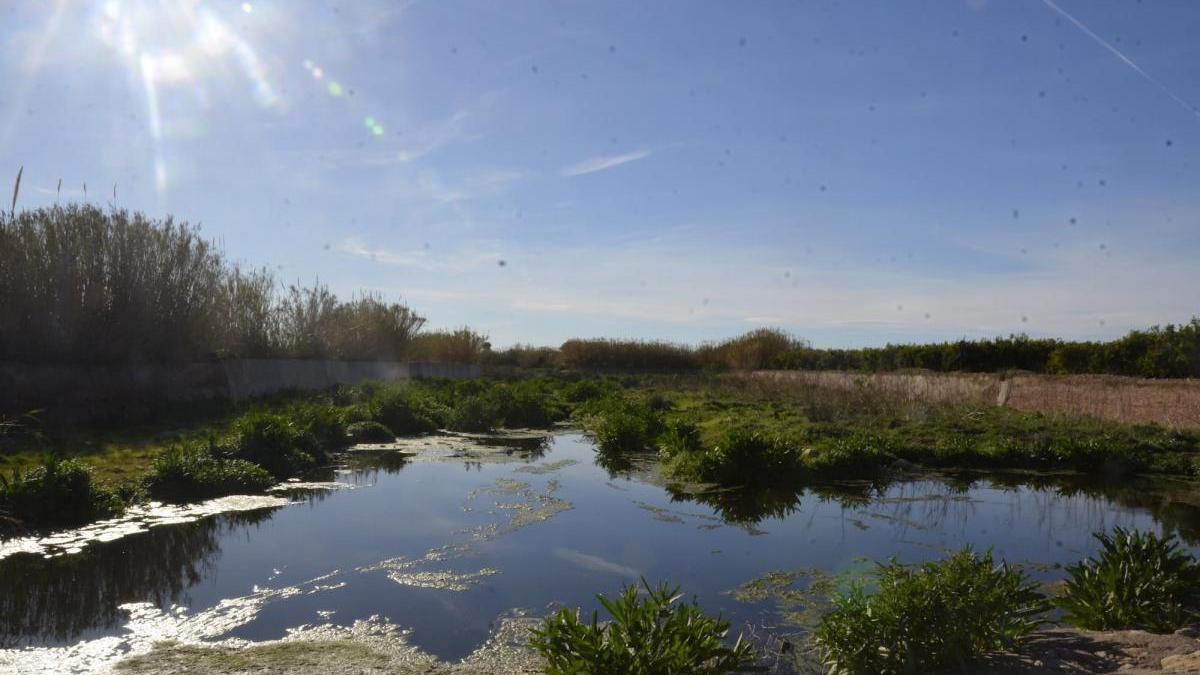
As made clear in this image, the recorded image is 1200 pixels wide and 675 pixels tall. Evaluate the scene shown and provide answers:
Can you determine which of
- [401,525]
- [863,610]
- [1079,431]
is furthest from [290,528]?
[1079,431]

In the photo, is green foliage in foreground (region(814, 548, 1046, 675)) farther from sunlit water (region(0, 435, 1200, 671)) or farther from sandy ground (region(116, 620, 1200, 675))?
sunlit water (region(0, 435, 1200, 671))

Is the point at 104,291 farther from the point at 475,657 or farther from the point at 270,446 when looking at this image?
the point at 475,657

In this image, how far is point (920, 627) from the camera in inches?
205

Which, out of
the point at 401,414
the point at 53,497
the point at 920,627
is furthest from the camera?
the point at 401,414

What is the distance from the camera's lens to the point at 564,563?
8961 mm

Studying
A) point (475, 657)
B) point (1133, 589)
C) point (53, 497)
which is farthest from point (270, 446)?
point (1133, 589)

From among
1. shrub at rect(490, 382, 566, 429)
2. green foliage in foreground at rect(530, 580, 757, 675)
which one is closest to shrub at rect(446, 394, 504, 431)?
shrub at rect(490, 382, 566, 429)

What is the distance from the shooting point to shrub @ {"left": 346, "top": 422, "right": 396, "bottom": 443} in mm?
19844

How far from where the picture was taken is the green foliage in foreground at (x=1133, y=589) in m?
6.16

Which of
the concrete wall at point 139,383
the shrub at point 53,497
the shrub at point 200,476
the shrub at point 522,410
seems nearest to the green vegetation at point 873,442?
the shrub at point 522,410

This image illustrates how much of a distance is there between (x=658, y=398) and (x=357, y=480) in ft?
49.0

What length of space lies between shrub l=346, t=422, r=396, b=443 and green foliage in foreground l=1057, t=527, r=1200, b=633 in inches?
638

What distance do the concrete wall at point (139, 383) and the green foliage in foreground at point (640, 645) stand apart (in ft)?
53.8

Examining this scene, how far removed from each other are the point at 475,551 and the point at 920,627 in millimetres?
5553
